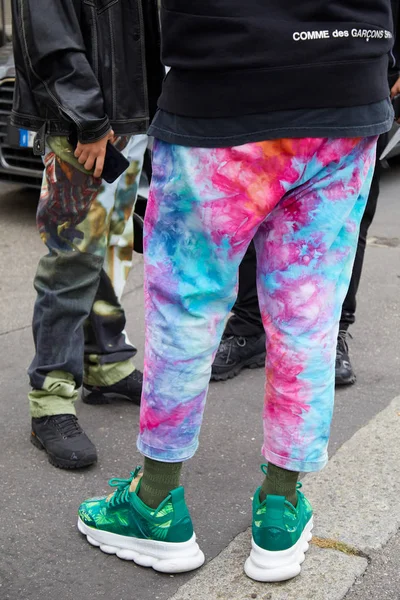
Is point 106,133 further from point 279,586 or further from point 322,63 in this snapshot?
point 279,586

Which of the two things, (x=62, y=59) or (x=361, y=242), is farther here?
(x=361, y=242)

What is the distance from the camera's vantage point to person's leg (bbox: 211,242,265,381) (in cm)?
371

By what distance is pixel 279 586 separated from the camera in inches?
88.4

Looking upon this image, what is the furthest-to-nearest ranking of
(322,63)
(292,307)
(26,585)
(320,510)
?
(320,510) → (26,585) → (292,307) → (322,63)

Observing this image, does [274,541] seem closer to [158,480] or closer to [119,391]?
[158,480]

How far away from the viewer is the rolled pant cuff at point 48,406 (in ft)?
9.74

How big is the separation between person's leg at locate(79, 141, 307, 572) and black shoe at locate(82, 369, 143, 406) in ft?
3.28

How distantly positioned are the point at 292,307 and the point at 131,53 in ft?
3.66

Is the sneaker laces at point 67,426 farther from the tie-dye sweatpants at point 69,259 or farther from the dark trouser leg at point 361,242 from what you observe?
the dark trouser leg at point 361,242

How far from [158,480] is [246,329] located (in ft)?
5.25

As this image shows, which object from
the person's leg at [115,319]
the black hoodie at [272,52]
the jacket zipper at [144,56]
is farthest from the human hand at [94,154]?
the black hoodie at [272,52]

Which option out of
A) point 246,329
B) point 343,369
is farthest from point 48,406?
point 343,369

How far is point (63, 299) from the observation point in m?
2.90

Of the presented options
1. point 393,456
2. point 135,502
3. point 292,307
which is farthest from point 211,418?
point 292,307
